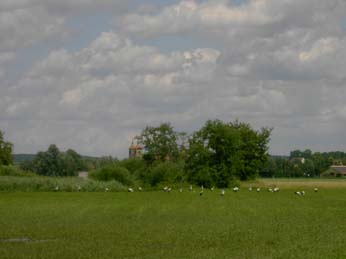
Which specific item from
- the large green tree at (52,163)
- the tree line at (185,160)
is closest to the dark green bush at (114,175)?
the tree line at (185,160)

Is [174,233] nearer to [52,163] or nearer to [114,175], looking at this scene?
[114,175]

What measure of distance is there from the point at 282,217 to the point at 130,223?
7.88 m

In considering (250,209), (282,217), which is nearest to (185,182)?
(250,209)

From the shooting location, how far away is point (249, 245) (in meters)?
23.4

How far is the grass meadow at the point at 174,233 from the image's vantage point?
21.6 m

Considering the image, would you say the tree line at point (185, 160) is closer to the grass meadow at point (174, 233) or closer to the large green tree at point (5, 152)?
the large green tree at point (5, 152)

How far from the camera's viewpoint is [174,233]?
27703 mm

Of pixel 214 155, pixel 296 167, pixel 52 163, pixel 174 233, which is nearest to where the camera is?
pixel 174 233

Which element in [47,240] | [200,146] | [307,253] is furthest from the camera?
[200,146]

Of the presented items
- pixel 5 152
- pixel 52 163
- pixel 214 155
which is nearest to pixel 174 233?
pixel 214 155

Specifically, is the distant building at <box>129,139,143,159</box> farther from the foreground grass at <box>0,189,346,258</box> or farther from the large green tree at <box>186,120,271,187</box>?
the foreground grass at <box>0,189,346,258</box>

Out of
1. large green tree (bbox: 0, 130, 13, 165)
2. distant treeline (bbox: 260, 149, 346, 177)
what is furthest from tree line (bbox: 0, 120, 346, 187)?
distant treeline (bbox: 260, 149, 346, 177)

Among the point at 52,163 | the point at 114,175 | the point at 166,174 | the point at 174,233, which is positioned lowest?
the point at 174,233

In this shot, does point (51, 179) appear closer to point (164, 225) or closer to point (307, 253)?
point (164, 225)
